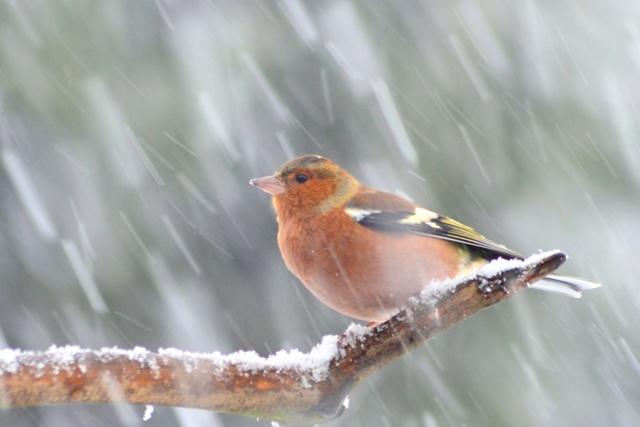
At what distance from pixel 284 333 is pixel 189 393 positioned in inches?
108

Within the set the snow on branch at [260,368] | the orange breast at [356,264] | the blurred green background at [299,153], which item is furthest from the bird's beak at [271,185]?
the blurred green background at [299,153]

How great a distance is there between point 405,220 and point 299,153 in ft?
5.67

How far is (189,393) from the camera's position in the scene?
308cm

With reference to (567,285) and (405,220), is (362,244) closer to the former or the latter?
(405,220)

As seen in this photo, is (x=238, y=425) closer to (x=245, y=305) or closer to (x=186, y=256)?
(x=245, y=305)

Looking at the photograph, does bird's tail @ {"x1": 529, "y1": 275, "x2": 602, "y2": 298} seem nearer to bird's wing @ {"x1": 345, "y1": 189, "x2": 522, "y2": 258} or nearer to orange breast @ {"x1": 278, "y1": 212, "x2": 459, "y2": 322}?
bird's wing @ {"x1": 345, "y1": 189, "x2": 522, "y2": 258}

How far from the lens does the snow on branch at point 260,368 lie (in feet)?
9.27

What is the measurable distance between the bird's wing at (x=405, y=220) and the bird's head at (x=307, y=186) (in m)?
0.09

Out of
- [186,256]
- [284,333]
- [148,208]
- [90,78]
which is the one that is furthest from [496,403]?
[90,78]

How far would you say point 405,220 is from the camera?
14.5ft

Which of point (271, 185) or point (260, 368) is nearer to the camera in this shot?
point (260, 368)

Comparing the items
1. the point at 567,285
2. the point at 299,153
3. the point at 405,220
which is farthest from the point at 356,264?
the point at 299,153

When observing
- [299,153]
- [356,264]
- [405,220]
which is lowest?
[356,264]

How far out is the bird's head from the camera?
4.28m
